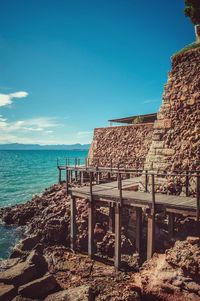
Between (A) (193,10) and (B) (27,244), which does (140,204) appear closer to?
(B) (27,244)

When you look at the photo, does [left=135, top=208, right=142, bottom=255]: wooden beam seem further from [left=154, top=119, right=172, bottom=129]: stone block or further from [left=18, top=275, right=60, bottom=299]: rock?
[left=154, top=119, right=172, bottom=129]: stone block

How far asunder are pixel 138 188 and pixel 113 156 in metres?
11.5

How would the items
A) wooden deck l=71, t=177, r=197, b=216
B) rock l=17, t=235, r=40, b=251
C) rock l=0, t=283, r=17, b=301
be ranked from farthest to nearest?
1. rock l=17, t=235, r=40, b=251
2. wooden deck l=71, t=177, r=197, b=216
3. rock l=0, t=283, r=17, b=301

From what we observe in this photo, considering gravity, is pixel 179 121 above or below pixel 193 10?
below

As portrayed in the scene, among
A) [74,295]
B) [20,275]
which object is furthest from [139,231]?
[20,275]

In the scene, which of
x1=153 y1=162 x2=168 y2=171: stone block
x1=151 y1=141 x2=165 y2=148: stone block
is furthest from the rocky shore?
x1=151 y1=141 x2=165 y2=148: stone block

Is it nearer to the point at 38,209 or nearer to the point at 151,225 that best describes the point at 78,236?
the point at 151,225

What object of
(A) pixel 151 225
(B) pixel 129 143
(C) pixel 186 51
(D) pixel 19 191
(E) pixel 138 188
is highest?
(C) pixel 186 51

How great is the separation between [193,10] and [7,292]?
19469mm

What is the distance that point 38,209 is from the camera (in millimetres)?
20109

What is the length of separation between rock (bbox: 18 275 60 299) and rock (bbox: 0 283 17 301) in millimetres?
336

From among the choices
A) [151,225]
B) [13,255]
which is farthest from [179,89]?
[13,255]

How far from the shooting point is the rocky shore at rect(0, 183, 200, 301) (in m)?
7.11

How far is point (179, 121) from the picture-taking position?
38.1ft
